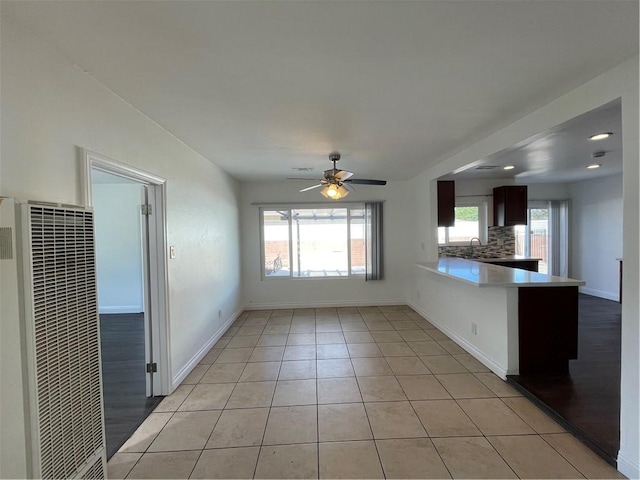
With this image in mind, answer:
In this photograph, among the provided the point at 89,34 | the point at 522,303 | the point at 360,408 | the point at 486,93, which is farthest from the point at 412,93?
the point at 360,408

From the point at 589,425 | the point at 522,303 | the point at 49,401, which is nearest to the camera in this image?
the point at 49,401

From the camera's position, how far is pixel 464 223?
19.1 ft

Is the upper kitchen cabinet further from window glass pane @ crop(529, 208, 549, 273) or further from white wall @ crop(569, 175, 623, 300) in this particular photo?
white wall @ crop(569, 175, 623, 300)

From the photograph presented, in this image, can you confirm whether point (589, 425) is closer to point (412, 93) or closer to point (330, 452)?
point (330, 452)

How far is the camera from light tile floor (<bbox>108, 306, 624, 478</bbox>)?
1.88m

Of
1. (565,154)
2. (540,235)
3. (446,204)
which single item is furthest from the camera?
(540,235)

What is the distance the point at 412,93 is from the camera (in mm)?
2047

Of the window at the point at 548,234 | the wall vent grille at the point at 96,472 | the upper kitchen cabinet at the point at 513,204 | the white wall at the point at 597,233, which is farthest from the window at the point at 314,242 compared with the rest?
the white wall at the point at 597,233

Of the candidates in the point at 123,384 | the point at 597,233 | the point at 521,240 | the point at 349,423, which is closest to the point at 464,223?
the point at 521,240

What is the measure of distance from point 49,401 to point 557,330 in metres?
3.85

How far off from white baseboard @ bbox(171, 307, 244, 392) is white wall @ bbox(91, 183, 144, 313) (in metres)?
2.34

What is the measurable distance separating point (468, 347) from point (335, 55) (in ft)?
11.4

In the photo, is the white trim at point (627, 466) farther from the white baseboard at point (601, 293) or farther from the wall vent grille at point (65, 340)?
the white baseboard at point (601, 293)

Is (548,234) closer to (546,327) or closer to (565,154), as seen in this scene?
(565,154)
